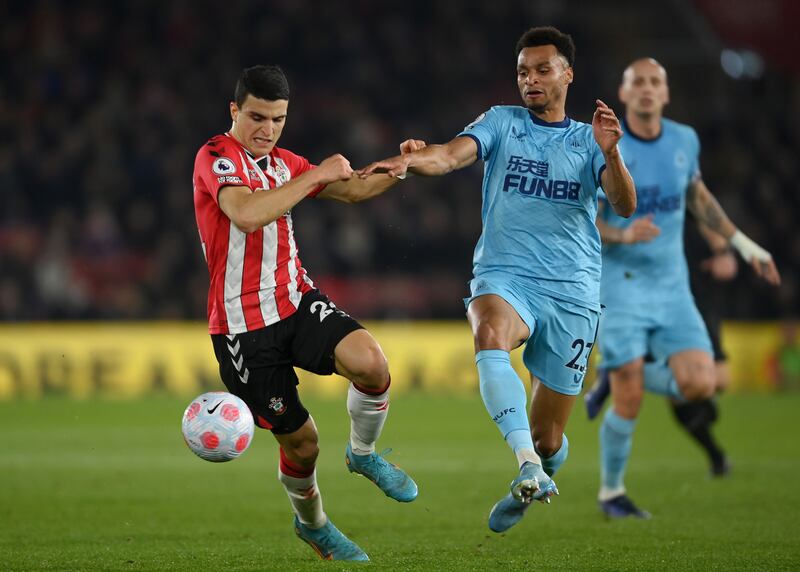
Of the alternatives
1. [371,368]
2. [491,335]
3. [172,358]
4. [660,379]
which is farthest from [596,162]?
[172,358]

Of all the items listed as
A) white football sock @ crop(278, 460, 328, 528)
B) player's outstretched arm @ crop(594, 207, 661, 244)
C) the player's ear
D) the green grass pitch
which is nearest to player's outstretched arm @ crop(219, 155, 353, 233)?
the player's ear

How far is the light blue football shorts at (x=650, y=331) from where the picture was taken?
8.30 m

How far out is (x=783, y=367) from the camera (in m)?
18.0

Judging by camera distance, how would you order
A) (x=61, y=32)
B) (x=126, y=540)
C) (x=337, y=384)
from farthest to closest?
(x=61, y=32), (x=337, y=384), (x=126, y=540)

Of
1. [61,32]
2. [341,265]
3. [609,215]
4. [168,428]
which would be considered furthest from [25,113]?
[609,215]

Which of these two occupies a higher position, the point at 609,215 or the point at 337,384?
the point at 609,215

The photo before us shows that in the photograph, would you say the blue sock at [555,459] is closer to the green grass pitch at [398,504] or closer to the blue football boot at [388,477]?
the green grass pitch at [398,504]

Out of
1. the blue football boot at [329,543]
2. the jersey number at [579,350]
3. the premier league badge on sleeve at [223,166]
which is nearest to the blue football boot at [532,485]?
the jersey number at [579,350]

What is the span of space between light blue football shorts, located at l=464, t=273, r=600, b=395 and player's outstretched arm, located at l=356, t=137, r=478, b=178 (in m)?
0.67

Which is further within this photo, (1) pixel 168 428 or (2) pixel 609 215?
(1) pixel 168 428

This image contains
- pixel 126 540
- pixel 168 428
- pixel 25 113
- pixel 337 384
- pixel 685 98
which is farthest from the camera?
pixel 685 98

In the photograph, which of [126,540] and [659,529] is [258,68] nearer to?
[126,540]

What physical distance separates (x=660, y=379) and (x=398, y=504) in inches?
84.1

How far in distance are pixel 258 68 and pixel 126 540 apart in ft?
9.39
